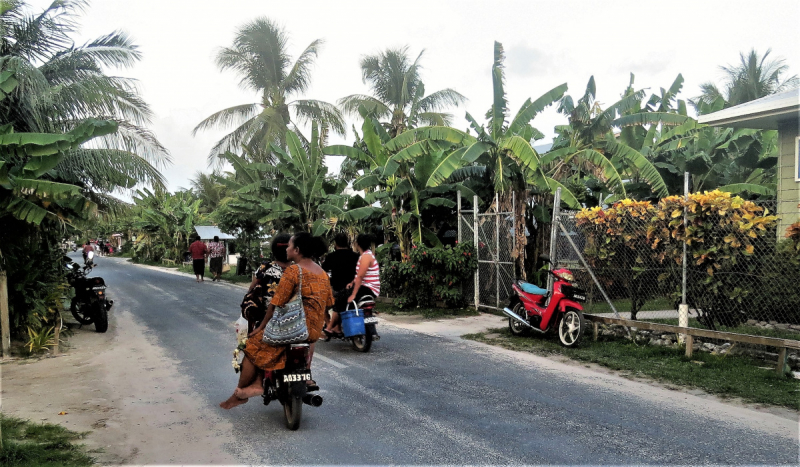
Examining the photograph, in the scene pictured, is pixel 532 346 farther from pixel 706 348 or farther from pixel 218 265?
pixel 218 265

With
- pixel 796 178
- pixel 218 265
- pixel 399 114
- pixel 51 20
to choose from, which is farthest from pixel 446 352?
pixel 399 114

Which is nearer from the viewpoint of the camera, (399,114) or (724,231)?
(724,231)

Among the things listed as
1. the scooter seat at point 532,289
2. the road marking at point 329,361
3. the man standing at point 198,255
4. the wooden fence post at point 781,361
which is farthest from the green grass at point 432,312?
the man standing at point 198,255

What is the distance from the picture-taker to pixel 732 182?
14.2 m

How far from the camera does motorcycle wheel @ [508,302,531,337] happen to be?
979 centimetres

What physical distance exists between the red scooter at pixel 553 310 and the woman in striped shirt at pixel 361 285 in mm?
2678

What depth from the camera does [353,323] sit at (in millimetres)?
8164

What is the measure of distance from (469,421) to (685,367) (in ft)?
11.4

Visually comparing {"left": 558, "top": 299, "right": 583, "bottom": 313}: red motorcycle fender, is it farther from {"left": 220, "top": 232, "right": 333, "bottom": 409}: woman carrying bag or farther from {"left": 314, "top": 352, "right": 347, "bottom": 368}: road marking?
{"left": 220, "top": 232, "right": 333, "bottom": 409}: woman carrying bag

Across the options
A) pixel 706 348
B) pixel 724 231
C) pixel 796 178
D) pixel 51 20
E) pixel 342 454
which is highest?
pixel 51 20

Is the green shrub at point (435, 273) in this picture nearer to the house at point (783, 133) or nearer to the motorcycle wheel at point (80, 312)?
the house at point (783, 133)

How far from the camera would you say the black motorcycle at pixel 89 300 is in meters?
11.0

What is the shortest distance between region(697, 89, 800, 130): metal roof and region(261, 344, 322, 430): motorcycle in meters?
7.95

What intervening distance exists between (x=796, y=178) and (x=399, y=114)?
18519 mm
